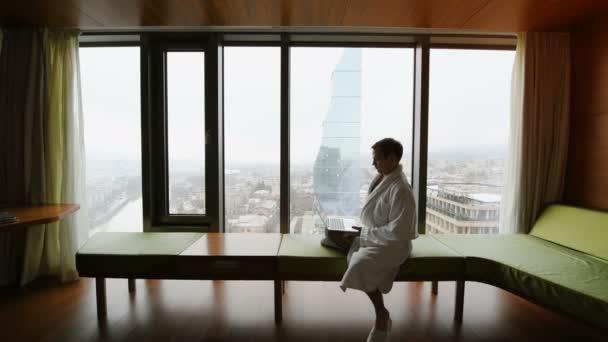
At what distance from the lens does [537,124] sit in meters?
2.50

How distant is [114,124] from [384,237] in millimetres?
2791

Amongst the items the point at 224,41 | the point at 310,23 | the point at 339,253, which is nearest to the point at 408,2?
the point at 310,23

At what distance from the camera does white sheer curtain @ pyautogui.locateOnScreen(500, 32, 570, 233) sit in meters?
2.48

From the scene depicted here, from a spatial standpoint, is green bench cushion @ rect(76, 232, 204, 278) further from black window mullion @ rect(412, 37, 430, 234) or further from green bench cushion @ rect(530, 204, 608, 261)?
green bench cushion @ rect(530, 204, 608, 261)

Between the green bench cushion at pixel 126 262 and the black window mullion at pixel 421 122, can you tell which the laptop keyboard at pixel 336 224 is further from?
the green bench cushion at pixel 126 262

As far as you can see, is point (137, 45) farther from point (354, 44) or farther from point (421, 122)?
point (421, 122)

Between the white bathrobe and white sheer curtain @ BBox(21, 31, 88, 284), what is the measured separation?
251 cm

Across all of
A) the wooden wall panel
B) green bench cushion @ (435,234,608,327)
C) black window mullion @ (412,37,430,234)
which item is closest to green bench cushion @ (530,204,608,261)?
green bench cushion @ (435,234,608,327)

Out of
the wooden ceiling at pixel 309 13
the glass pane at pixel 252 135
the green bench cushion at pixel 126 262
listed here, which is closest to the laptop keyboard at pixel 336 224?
the glass pane at pixel 252 135

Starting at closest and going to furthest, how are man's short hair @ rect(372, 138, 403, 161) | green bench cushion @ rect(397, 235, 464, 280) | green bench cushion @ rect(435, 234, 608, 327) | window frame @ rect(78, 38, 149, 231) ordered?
green bench cushion @ rect(435, 234, 608, 327) → man's short hair @ rect(372, 138, 403, 161) → green bench cushion @ rect(397, 235, 464, 280) → window frame @ rect(78, 38, 149, 231)

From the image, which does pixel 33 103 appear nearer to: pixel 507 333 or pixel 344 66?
pixel 344 66

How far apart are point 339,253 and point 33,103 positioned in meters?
2.93

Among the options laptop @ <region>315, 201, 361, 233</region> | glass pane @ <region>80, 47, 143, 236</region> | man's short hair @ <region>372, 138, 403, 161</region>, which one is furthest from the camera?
glass pane @ <region>80, 47, 143, 236</region>

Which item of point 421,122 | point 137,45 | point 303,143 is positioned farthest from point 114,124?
point 421,122
